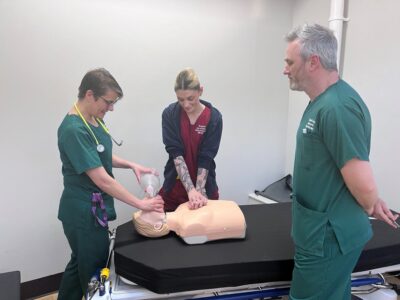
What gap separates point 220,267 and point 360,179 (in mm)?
608

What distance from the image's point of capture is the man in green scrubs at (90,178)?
1.31m

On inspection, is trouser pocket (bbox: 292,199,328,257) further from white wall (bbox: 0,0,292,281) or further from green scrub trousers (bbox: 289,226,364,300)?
white wall (bbox: 0,0,292,281)

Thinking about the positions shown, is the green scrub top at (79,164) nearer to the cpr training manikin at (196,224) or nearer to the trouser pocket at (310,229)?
the cpr training manikin at (196,224)

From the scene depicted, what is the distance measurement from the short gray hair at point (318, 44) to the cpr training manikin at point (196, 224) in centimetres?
76

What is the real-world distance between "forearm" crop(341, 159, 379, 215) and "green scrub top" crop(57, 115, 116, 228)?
0.94 metres

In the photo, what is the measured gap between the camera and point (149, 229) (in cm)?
142

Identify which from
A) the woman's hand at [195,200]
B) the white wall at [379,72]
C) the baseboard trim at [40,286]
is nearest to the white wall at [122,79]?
the baseboard trim at [40,286]

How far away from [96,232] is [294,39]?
1.14 metres

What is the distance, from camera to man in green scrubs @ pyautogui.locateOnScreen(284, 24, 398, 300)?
97 cm

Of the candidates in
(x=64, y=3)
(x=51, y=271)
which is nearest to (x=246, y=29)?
(x=64, y=3)

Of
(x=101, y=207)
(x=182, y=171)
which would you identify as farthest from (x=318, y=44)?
(x=101, y=207)

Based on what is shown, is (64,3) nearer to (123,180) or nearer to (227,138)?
(123,180)

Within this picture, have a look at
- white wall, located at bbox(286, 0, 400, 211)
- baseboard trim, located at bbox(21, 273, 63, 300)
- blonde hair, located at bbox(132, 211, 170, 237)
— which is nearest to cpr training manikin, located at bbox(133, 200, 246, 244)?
blonde hair, located at bbox(132, 211, 170, 237)

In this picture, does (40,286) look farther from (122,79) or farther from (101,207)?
(122,79)
